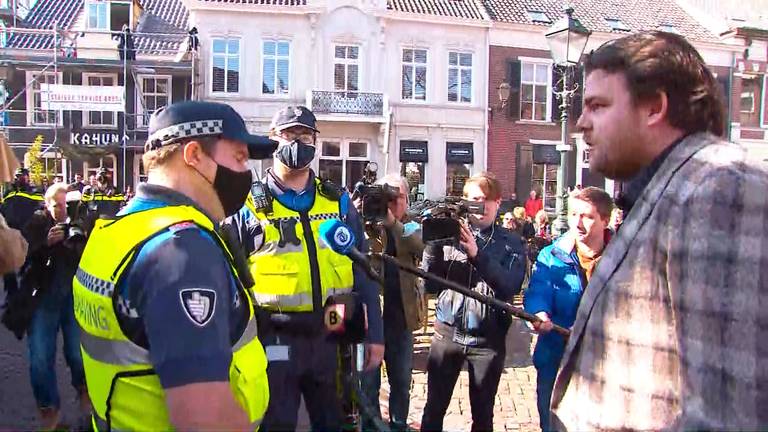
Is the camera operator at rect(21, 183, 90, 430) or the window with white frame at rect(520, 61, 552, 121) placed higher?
the window with white frame at rect(520, 61, 552, 121)

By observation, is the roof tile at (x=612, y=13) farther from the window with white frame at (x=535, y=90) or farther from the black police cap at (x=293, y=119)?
the black police cap at (x=293, y=119)

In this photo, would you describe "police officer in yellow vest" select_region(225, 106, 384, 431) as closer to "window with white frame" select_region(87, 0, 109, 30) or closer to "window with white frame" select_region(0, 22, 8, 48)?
"window with white frame" select_region(0, 22, 8, 48)

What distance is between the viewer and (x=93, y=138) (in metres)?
22.3

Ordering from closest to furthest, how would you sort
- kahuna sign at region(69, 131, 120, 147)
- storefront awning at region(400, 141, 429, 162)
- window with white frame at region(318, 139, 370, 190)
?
kahuna sign at region(69, 131, 120, 147) → window with white frame at region(318, 139, 370, 190) → storefront awning at region(400, 141, 429, 162)

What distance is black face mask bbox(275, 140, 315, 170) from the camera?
344 cm

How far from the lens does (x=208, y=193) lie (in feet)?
6.07

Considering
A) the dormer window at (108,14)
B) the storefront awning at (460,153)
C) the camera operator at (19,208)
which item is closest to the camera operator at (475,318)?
the camera operator at (19,208)

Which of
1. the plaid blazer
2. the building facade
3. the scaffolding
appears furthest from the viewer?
the building facade

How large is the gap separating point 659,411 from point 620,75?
747mm

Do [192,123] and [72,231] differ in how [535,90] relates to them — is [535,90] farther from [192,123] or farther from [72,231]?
[192,123]

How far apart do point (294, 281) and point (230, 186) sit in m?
1.39

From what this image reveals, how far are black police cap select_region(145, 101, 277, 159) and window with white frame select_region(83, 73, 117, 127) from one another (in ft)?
74.4

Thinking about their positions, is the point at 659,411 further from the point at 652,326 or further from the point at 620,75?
the point at 620,75

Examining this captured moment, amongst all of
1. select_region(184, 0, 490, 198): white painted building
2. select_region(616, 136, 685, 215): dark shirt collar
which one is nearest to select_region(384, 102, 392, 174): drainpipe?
select_region(184, 0, 490, 198): white painted building
